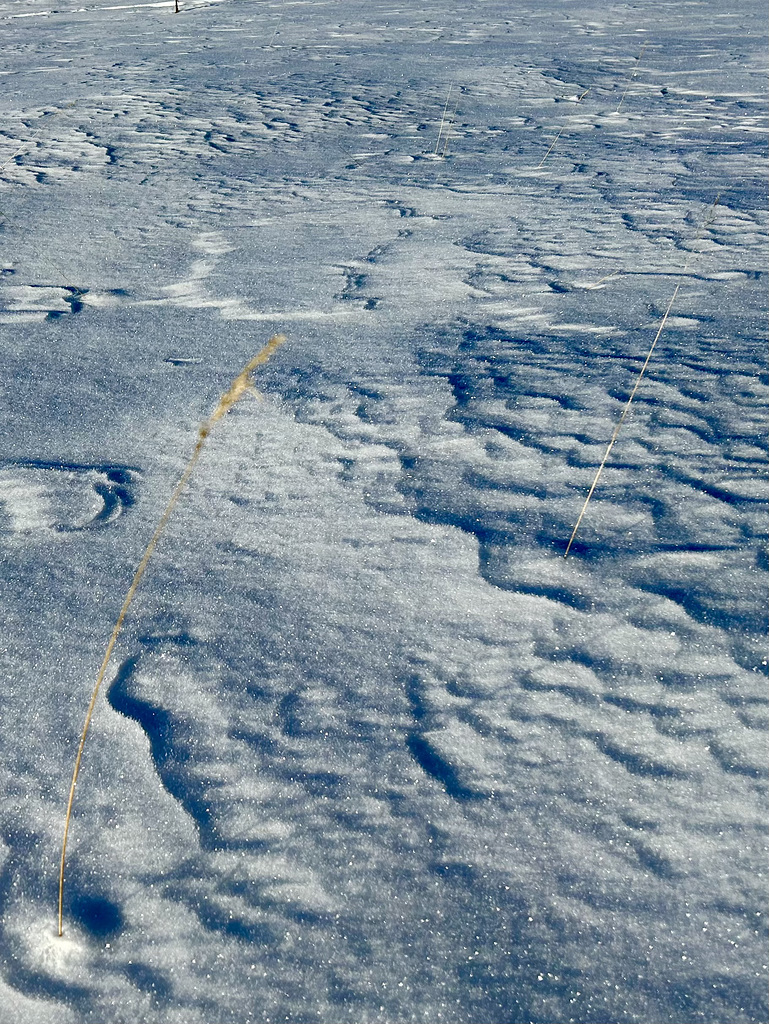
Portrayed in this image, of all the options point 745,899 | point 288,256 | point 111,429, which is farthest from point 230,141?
point 745,899

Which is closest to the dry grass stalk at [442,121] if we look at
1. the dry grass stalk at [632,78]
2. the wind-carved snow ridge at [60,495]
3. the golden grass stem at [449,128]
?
the golden grass stem at [449,128]

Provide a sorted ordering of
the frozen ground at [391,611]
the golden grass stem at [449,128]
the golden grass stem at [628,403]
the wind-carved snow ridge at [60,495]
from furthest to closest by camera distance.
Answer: the golden grass stem at [449,128]
the wind-carved snow ridge at [60,495]
the golden grass stem at [628,403]
the frozen ground at [391,611]

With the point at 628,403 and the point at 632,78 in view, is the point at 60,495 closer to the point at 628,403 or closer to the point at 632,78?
the point at 628,403

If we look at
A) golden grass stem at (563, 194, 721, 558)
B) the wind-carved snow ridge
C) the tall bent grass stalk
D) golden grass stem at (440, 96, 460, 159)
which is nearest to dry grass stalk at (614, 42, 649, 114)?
golden grass stem at (440, 96, 460, 159)

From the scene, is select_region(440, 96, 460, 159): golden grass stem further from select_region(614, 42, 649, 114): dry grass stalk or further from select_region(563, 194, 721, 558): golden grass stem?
select_region(563, 194, 721, 558): golden grass stem

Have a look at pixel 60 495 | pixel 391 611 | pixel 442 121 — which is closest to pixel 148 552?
pixel 60 495

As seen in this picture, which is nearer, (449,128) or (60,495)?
(60,495)

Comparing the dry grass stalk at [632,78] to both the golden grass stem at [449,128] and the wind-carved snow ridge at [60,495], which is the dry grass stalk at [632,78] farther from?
the wind-carved snow ridge at [60,495]

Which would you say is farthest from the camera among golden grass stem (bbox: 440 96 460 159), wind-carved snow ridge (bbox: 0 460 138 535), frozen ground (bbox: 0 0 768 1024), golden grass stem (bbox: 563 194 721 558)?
golden grass stem (bbox: 440 96 460 159)

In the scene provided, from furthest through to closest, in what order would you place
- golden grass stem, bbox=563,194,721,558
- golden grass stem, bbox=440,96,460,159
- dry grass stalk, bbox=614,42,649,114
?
dry grass stalk, bbox=614,42,649,114, golden grass stem, bbox=440,96,460,159, golden grass stem, bbox=563,194,721,558
